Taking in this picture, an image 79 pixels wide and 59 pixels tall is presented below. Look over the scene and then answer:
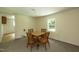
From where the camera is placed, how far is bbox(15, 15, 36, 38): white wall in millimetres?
3252

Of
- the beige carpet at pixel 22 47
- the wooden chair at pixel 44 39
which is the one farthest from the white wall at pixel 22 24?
the wooden chair at pixel 44 39

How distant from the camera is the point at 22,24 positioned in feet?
10.8

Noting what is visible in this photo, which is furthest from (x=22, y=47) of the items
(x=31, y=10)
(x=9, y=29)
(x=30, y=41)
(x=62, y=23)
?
(x=62, y=23)

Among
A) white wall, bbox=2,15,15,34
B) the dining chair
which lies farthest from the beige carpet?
white wall, bbox=2,15,15,34

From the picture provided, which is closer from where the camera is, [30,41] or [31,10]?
[31,10]

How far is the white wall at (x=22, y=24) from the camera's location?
325 cm

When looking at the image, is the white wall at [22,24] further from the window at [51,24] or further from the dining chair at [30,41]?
the window at [51,24]

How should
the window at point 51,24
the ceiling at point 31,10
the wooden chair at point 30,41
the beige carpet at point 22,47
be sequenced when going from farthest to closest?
the window at point 51,24 → the wooden chair at point 30,41 → the beige carpet at point 22,47 → the ceiling at point 31,10

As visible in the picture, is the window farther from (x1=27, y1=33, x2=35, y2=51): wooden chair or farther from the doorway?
the doorway

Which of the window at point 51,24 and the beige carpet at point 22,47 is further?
the window at point 51,24

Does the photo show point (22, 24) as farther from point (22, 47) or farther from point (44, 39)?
point (44, 39)

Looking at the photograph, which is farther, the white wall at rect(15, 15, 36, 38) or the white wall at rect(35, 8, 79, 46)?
the white wall at rect(35, 8, 79, 46)
